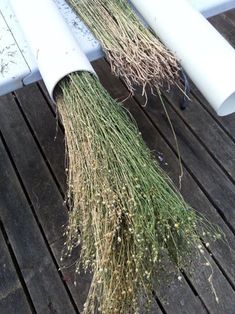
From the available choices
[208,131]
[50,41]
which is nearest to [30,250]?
[50,41]

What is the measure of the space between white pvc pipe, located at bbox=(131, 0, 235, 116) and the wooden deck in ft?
1.63

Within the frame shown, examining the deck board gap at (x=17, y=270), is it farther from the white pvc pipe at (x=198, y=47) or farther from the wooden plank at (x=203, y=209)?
the white pvc pipe at (x=198, y=47)

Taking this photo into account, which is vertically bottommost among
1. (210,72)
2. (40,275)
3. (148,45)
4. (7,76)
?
(40,275)

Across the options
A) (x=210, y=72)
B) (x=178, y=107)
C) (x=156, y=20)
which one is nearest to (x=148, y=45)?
(x=156, y=20)

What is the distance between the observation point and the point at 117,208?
3.01ft

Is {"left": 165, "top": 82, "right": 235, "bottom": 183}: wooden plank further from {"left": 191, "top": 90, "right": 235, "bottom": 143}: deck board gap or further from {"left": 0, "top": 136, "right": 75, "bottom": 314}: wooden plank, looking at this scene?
{"left": 0, "top": 136, "right": 75, "bottom": 314}: wooden plank

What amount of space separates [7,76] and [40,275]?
612 millimetres

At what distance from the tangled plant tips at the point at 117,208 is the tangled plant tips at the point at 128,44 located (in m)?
0.13

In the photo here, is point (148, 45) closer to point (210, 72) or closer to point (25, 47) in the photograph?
point (210, 72)

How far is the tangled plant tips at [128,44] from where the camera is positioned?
1.12 m

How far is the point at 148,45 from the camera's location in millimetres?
1162

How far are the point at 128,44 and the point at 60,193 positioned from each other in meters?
0.60

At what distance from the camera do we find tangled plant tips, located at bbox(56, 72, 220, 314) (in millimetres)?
907

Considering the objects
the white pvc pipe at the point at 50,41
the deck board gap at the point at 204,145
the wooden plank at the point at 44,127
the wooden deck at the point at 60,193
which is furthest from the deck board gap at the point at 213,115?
the white pvc pipe at the point at 50,41
